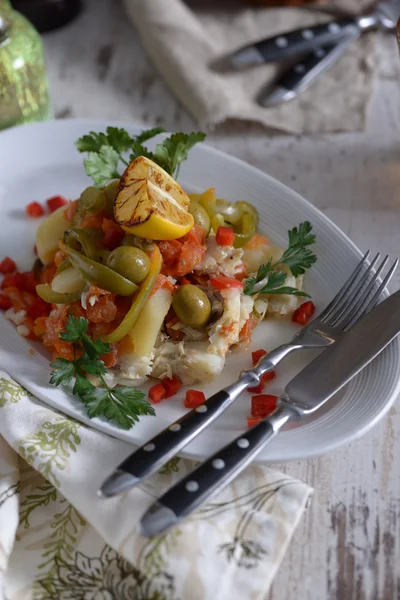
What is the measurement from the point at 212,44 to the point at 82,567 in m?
3.74

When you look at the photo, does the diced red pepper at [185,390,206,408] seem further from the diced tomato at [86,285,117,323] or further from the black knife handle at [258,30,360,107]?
the black knife handle at [258,30,360,107]

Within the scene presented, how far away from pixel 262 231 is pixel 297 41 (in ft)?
6.03

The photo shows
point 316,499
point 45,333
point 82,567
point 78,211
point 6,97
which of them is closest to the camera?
point 82,567

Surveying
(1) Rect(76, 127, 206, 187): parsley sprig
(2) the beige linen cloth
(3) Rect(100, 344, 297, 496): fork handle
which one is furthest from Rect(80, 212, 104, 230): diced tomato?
(2) the beige linen cloth

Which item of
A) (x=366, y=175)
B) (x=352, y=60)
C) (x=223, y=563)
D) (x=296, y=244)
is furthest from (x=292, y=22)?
(x=223, y=563)

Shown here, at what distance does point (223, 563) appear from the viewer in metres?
2.33

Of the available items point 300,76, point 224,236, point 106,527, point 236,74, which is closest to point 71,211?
point 224,236

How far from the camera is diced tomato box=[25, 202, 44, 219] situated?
3.75 m

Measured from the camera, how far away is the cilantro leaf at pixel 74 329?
282cm

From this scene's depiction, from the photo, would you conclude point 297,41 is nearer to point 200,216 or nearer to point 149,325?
point 200,216

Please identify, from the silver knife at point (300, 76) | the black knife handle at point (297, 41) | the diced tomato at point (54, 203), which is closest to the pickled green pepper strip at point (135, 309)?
the diced tomato at point (54, 203)

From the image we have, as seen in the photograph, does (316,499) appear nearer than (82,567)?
No

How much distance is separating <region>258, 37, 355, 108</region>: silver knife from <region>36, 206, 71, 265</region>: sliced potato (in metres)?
1.92

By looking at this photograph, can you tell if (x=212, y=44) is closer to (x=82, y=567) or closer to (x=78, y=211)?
(x=78, y=211)
